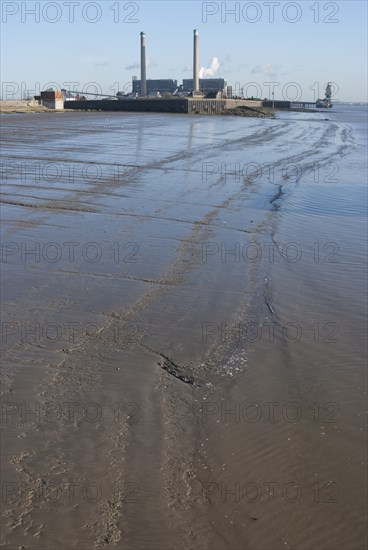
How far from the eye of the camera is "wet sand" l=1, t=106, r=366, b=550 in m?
3.46

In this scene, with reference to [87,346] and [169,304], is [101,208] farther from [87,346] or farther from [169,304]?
[87,346]

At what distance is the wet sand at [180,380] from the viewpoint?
3455 millimetres

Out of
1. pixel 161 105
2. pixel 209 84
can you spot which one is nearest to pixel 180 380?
pixel 161 105

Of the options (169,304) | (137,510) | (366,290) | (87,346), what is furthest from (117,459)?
(366,290)

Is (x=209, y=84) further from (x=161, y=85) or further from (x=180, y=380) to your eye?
(x=180, y=380)

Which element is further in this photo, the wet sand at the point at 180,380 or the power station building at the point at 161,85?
the power station building at the point at 161,85

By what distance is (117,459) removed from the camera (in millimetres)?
3879

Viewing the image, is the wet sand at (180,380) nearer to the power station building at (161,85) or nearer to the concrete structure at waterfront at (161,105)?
the concrete structure at waterfront at (161,105)

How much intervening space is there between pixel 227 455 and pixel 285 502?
0.55 m

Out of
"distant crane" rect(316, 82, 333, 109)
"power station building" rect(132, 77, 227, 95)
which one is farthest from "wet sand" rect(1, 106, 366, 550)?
"distant crane" rect(316, 82, 333, 109)

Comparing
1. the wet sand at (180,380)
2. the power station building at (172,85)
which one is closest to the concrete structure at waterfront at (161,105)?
the power station building at (172,85)

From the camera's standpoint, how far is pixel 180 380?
16.3 feet

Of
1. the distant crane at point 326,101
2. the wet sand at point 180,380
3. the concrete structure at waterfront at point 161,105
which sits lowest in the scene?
the wet sand at point 180,380

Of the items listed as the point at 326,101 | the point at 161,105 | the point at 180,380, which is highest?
the point at 326,101
